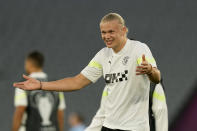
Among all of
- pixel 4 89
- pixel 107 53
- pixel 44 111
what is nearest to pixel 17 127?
pixel 44 111

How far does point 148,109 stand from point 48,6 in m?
8.19

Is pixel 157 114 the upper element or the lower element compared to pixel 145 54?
lower

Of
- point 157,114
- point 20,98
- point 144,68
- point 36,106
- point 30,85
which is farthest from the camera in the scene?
point 36,106

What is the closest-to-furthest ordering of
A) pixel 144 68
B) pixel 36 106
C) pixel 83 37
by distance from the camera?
pixel 144 68 < pixel 36 106 < pixel 83 37

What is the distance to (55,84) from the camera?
500 centimetres

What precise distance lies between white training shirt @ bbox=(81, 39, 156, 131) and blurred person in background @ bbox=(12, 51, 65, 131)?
2077mm

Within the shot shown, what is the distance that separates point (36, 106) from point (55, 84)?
76.1 inches

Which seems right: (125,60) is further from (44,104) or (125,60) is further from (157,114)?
(44,104)

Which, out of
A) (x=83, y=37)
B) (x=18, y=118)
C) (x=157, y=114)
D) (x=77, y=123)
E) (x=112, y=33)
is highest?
(x=83, y=37)

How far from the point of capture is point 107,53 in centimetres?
499

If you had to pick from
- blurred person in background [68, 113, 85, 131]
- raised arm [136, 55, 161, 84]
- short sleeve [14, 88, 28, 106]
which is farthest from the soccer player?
blurred person in background [68, 113, 85, 131]

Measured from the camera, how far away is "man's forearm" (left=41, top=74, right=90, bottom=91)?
4.97m

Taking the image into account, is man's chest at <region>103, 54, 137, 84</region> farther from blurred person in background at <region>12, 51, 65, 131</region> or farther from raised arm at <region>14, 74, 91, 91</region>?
blurred person in background at <region>12, 51, 65, 131</region>

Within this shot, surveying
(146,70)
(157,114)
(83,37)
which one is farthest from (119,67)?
(83,37)
